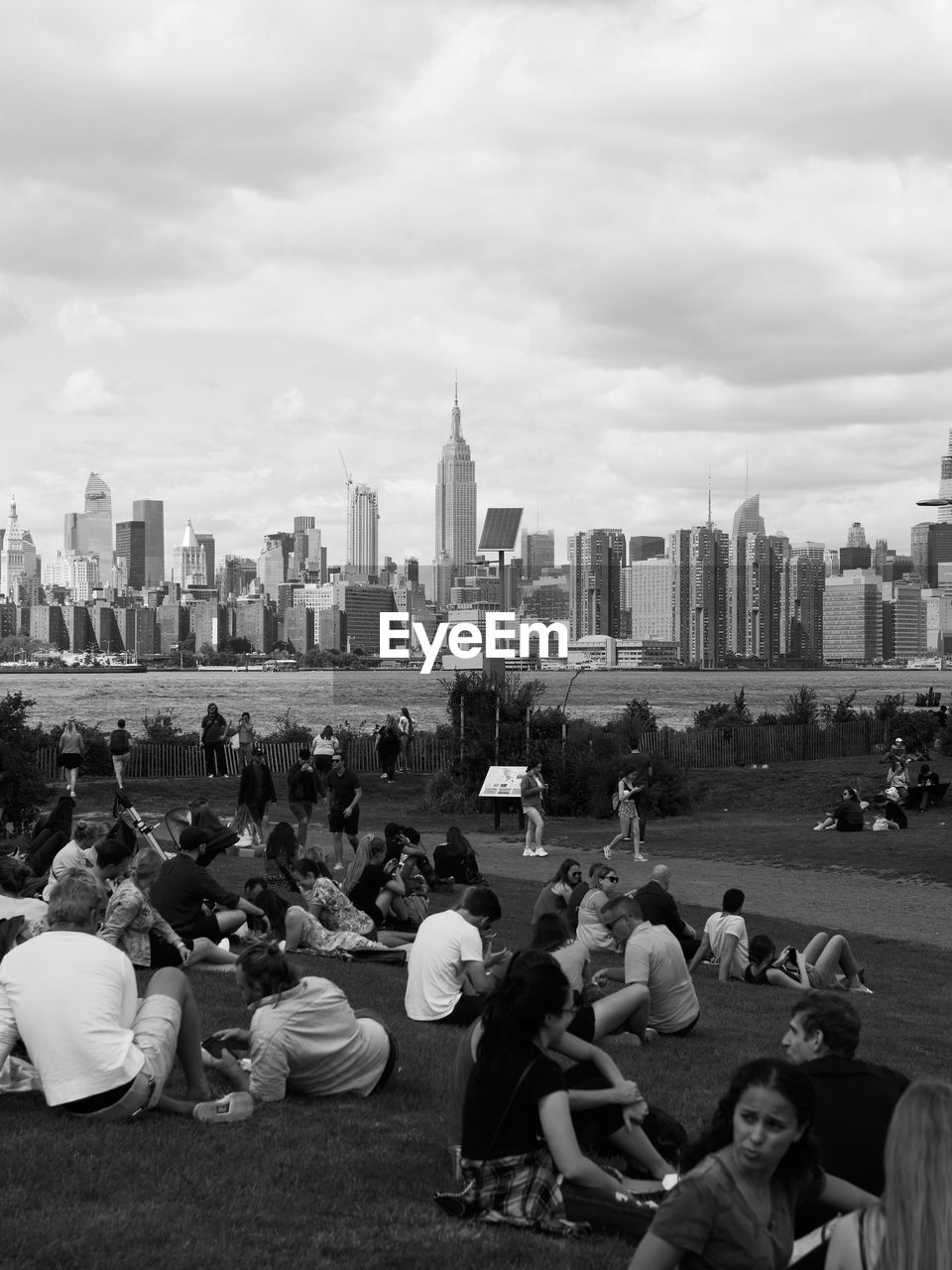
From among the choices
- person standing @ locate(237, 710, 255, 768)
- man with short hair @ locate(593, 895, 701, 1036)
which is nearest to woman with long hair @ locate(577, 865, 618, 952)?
man with short hair @ locate(593, 895, 701, 1036)

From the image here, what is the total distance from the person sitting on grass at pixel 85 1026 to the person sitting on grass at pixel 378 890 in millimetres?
6325

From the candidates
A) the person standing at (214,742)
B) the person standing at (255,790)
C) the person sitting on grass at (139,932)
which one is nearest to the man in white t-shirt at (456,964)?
the person sitting on grass at (139,932)

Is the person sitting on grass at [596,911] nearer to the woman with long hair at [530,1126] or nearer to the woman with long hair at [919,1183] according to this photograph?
the woman with long hair at [530,1126]

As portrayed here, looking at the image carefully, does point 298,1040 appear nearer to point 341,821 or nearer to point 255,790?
point 341,821

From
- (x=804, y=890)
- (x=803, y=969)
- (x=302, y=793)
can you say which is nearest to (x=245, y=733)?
(x=302, y=793)

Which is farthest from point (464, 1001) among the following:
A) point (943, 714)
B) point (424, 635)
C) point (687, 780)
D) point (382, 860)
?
point (943, 714)

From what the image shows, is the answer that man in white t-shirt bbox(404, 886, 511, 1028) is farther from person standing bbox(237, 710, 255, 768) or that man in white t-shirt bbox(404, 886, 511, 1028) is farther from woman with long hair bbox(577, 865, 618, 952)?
person standing bbox(237, 710, 255, 768)

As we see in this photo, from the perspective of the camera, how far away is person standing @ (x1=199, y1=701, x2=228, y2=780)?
100 ft

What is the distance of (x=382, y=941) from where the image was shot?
11844mm

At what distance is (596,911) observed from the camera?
38.7 feet

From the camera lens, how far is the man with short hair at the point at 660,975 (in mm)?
8648

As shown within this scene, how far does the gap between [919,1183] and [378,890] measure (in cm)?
960

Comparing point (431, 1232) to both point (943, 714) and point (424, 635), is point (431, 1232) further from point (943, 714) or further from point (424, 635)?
point (943, 714)

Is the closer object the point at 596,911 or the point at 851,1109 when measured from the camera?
the point at 851,1109
